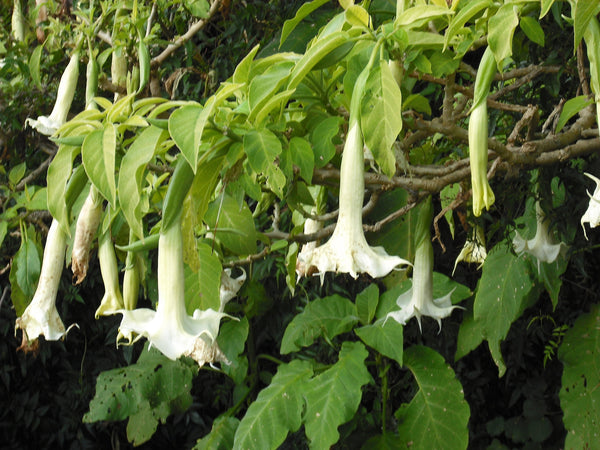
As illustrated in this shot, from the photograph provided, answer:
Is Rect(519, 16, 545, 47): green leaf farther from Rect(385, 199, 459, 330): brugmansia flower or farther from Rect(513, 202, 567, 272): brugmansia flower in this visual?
Rect(513, 202, 567, 272): brugmansia flower

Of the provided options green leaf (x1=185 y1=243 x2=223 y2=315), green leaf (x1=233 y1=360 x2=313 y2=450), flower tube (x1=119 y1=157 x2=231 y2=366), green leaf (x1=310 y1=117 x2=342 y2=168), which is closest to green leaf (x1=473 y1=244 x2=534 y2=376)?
green leaf (x1=233 y1=360 x2=313 y2=450)

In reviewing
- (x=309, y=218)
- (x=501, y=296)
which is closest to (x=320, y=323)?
(x=501, y=296)

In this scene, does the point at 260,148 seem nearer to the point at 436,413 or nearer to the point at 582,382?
the point at 436,413

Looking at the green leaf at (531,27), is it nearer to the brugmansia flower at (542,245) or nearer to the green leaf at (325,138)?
the green leaf at (325,138)

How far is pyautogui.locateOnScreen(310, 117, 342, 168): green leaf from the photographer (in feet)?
2.18

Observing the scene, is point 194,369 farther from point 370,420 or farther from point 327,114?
point 327,114

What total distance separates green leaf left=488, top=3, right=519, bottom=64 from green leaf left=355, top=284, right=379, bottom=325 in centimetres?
99

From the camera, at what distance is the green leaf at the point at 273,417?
1.32 m

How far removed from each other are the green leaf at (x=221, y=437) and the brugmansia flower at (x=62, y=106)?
895 mm

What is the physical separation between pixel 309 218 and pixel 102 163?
40 cm

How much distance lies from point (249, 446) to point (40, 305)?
71cm

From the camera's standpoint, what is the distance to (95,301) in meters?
2.26

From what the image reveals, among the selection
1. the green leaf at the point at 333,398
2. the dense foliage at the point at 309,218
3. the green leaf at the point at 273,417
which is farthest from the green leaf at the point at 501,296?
the green leaf at the point at 273,417

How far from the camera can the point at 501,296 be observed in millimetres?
1298
